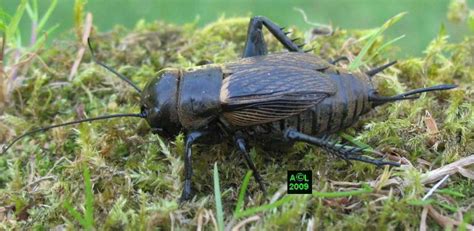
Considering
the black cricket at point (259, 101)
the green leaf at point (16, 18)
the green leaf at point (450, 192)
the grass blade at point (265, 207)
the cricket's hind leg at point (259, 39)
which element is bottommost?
the green leaf at point (450, 192)

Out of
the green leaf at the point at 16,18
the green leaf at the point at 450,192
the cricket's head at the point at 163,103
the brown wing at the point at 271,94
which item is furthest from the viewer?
the green leaf at the point at 16,18

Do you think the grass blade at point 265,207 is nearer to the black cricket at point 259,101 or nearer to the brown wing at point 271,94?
the black cricket at point 259,101

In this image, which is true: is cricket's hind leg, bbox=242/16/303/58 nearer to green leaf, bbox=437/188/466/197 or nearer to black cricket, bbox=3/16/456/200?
black cricket, bbox=3/16/456/200

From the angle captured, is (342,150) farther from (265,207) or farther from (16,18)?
(16,18)

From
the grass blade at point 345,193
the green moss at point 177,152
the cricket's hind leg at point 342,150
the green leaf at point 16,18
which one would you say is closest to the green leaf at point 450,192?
the green moss at point 177,152

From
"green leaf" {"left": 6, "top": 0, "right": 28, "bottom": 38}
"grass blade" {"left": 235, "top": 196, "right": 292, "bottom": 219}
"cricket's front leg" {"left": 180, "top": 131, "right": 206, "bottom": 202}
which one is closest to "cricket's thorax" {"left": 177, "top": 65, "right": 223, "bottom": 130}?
"cricket's front leg" {"left": 180, "top": 131, "right": 206, "bottom": 202}

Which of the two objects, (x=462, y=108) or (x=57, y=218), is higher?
(x=462, y=108)

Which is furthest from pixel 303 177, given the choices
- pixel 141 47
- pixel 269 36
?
pixel 141 47

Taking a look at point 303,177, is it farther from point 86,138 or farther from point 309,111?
point 86,138
